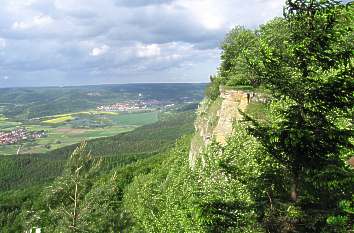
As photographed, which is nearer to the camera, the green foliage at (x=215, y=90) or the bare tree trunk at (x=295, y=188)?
the bare tree trunk at (x=295, y=188)

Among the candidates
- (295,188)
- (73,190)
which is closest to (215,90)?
(73,190)

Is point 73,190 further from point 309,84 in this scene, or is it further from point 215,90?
point 215,90

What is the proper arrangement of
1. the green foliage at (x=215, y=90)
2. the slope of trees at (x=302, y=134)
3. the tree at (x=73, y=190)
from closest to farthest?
the slope of trees at (x=302, y=134) < the tree at (x=73, y=190) < the green foliage at (x=215, y=90)

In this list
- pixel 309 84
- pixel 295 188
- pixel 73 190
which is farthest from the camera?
pixel 73 190

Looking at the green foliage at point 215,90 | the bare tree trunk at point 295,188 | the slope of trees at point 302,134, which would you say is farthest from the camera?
the green foliage at point 215,90

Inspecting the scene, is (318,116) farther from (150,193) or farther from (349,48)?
(150,193)

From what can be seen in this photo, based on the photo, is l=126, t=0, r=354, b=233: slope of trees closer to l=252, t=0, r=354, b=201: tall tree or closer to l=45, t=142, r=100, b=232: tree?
l=252, t=0, r=354, b=201: tall tree

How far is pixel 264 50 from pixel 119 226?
25.2m

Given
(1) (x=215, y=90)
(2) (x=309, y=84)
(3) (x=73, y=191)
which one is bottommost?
(3) (x=73, y=191)

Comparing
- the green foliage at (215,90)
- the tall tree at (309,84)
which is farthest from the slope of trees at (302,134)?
the green foliage at (215,90)

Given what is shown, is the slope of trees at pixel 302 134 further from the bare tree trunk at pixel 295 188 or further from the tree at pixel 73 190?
the tree at pixel 73 190

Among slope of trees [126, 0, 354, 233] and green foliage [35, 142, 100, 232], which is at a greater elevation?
slope of trees [126, 0, 354, 233]

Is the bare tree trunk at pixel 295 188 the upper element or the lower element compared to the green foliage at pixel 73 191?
upper

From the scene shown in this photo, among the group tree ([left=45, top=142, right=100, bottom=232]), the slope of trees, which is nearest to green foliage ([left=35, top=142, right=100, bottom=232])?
tree ([left=45, top=142, right=100, bottom=232])
